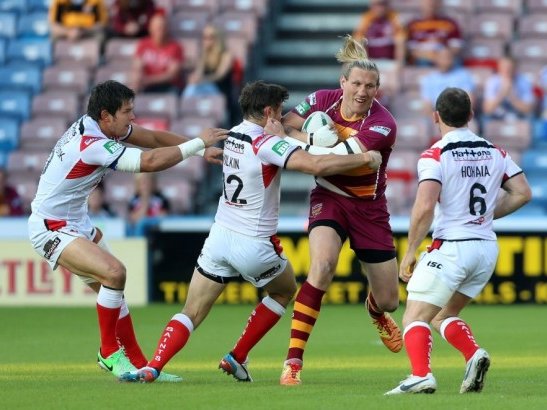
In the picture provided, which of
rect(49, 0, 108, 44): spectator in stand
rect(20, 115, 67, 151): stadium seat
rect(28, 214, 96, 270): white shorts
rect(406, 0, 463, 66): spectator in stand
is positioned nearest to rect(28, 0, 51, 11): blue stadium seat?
rect(49, 0, 108, 44): spectator in stand

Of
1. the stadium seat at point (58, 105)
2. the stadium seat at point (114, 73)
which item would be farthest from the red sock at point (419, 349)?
the stadium seat at point (114, 73)

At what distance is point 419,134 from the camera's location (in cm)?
1895

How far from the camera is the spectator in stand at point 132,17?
2071 cm

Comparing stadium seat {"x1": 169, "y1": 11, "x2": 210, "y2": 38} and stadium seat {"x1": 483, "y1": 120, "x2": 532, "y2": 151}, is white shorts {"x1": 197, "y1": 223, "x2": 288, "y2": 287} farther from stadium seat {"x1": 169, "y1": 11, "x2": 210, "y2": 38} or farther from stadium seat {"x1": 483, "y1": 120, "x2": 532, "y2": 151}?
stadium seat {"x1": 169, "y1": 11, "x2": 210, "y2": 38}

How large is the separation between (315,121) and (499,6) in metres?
12.0

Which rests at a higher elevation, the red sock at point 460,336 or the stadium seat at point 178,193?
the red sock at point 460,336

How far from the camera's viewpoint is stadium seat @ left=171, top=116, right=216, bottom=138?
62.5 feet

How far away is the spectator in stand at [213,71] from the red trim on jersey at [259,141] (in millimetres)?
10172

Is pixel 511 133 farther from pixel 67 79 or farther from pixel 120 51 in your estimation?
pixel 67 79

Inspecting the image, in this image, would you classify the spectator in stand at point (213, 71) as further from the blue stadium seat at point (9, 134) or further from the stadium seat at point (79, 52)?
the blue stadium seat at point (9, 134)

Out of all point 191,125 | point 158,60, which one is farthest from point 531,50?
point 158,60

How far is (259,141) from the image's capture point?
363 inches

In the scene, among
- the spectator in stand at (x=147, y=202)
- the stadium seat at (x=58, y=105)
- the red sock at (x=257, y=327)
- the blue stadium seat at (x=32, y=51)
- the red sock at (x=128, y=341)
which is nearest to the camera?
the red sock at (x=257, y=327)

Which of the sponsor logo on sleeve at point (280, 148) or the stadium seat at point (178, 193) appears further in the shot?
the stadium seat at point (178, 193)
